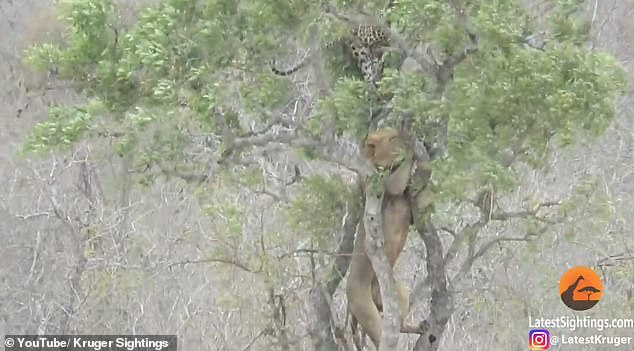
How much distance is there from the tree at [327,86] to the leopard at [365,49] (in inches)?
2.8

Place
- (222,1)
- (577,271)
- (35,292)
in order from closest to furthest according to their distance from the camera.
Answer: (222,1)
(577,271)
(35,292)

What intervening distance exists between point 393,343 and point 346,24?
3.91 ft

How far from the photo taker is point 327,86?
3.30 m

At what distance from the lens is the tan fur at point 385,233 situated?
327cm

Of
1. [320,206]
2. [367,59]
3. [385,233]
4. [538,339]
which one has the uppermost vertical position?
[367,59]

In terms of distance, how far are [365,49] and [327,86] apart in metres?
0.21

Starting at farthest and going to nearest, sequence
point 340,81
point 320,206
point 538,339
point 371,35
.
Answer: point 538,339 → point 320,206 → point 371,35 → point 340,81

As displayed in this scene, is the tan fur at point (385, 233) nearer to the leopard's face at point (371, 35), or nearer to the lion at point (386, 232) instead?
the lion at point (386, 232)

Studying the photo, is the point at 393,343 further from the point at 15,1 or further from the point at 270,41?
the point at 15,1

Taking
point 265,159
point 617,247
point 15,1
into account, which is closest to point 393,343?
point 265,159

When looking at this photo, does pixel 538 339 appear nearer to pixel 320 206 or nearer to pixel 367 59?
pixel 320 206

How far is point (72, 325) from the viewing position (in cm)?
670

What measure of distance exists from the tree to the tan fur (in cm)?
9

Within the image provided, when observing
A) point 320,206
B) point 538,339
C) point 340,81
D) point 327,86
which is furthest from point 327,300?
point 538,339
